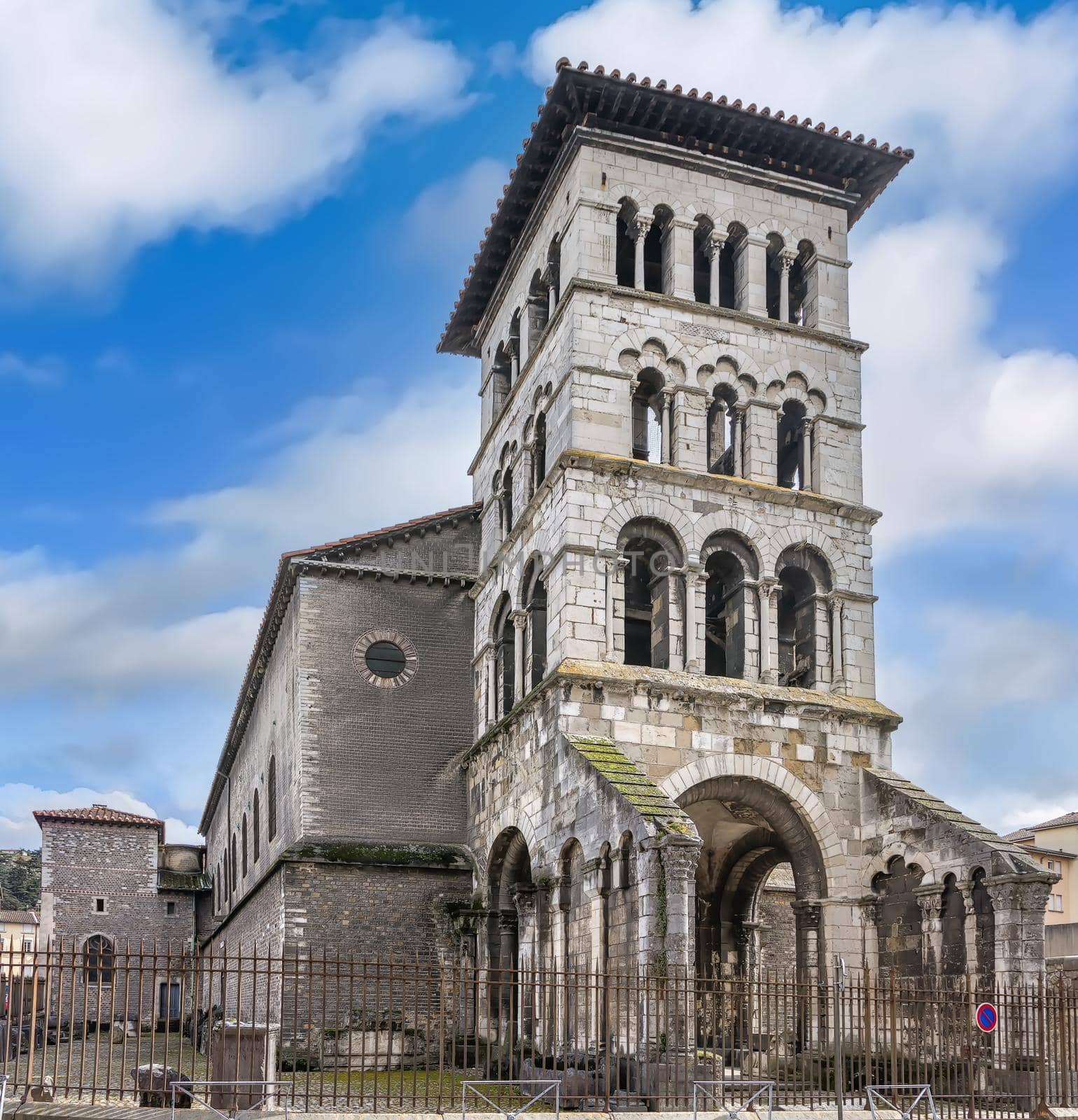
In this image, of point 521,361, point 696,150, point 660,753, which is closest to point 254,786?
point 521,361

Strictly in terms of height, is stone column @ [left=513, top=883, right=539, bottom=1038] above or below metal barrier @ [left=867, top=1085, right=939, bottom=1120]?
above

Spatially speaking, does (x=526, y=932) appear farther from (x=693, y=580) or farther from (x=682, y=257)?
(x=682, y=257)

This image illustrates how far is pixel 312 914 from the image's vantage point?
27.2m

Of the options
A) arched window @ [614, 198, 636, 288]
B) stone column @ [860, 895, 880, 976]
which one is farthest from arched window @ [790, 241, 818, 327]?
stone column @ [860, 895, 880, 976]

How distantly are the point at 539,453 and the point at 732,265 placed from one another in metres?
5.40

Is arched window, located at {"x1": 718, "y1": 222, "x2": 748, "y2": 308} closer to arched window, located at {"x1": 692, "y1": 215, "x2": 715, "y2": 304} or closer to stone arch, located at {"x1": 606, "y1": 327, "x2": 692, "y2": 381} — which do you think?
arched window, located at {"x1": 692, "y1": 215, "x2": 715, "y2": 304}

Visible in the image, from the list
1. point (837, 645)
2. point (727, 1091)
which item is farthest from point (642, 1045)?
point (837, 645)

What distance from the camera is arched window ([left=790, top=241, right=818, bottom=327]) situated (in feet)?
91.2

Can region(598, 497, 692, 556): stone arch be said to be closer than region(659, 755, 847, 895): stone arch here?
No

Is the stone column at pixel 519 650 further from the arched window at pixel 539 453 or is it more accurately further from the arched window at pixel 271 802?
the arched window at pixel 271 802

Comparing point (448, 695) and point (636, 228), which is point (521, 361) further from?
point (448, 695)

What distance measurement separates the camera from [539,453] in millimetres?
28031

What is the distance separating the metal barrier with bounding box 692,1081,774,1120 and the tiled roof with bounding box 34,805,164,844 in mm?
39264

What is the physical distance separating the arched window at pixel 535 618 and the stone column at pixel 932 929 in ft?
26.5
